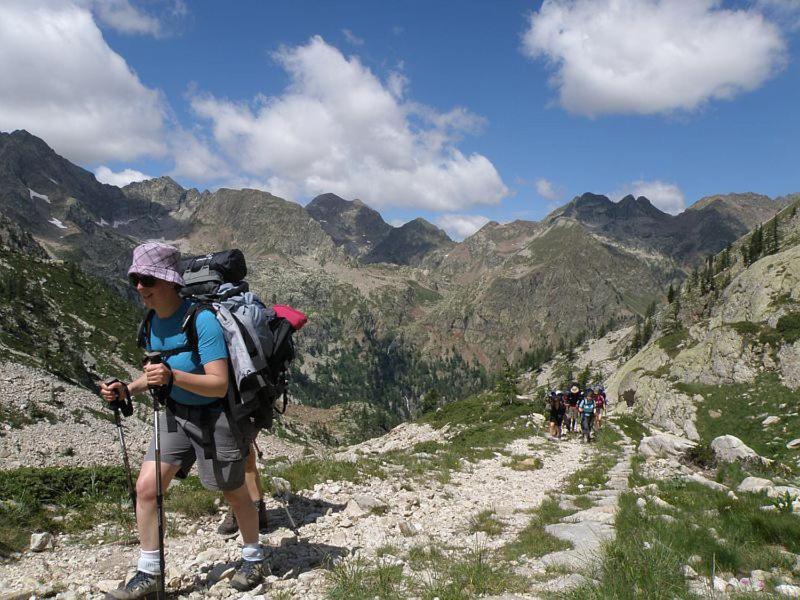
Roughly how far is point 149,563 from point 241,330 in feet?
8.80

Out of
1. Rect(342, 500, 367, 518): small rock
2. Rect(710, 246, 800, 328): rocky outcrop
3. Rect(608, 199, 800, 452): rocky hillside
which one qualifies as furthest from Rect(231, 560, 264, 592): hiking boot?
Rect(710, 246, 800, 328): rocky outcrop

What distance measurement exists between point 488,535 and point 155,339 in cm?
641

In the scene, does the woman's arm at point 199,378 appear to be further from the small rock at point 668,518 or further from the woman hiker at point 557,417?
the woman hiker at point 557,417

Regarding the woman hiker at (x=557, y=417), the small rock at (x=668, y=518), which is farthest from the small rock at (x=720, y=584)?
the woman hiker at (x=557, y=417)

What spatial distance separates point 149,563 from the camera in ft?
16.4

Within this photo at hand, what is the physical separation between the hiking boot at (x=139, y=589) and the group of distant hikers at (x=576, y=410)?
22919 millimetres

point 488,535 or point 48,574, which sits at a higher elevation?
point 48,574

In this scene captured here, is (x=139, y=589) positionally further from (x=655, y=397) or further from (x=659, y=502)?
(x=655, y=397)

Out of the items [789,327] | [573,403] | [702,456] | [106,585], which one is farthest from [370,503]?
[789,327]

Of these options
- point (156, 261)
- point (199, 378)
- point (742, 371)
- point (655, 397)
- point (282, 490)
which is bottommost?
point (655, 397)

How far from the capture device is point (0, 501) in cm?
697

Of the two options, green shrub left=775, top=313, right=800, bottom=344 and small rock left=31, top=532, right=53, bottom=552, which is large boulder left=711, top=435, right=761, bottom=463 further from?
green shrub left=775, top=313, right=800, bottom=344

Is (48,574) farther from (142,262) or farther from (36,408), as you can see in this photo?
(36,408)

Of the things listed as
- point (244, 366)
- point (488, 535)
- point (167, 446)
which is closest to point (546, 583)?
point (488, 535)
